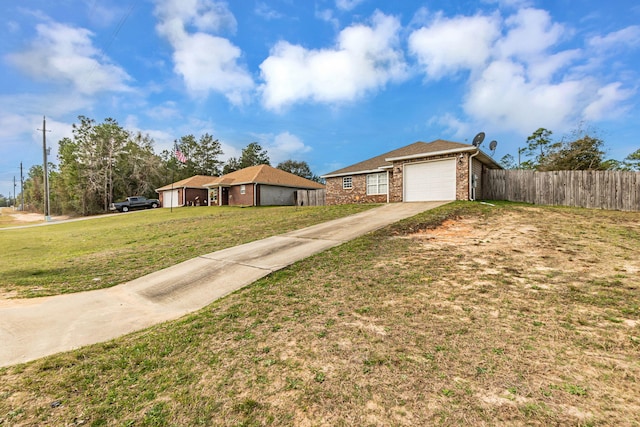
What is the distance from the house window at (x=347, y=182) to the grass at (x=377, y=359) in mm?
15802

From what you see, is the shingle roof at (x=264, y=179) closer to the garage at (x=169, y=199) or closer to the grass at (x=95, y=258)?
the garage at (x=169, y=199)

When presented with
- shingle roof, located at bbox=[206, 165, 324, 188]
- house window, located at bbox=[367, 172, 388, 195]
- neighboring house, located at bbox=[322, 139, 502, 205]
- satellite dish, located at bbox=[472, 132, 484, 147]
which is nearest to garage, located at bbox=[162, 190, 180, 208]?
shingle roof, located at bbox=[206, 165, 324, 188]

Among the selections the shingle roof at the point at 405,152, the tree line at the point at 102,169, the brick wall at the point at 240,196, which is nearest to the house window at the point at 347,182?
the shingle roof at the point at 405,152

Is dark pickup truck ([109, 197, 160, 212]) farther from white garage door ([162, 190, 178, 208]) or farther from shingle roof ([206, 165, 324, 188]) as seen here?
shingle roof ([206, 165, 324, 188])

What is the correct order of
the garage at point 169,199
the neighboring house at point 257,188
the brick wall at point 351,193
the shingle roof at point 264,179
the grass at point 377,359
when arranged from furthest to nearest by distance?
the garage at point 169,199 → the shingle roof at point 264,179 → the neighboring house at point 257,188 → the brick wall at point 351,193 → the grass at point 377,359

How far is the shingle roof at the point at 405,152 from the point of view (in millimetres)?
15359

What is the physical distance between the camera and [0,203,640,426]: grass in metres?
2.07

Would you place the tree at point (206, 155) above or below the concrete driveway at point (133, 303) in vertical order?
above

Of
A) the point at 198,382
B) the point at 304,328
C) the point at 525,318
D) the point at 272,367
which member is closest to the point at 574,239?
the point at 525,318

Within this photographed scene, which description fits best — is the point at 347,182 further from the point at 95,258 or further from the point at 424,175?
the point at 95,258

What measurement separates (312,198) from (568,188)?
656 inches

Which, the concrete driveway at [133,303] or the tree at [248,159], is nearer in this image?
the concrete driveway at [133,303]

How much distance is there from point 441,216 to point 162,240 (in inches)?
424

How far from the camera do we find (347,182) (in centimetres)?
2086
